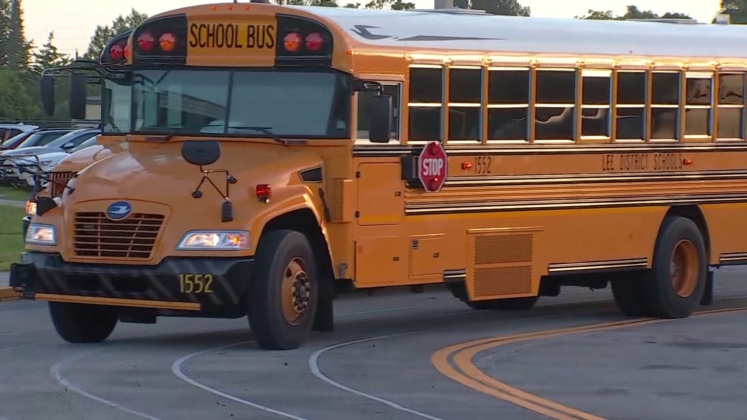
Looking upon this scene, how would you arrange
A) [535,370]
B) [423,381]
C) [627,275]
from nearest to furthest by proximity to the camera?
[423,381]
[535,370]
[627,275]

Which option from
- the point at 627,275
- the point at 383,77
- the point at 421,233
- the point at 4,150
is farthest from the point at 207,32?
the point at 4,150

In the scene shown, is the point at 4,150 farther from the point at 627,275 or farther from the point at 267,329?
the point at 267,329

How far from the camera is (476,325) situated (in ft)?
45.8

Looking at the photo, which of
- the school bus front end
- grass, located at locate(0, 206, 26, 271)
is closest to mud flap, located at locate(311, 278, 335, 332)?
the school bus front end

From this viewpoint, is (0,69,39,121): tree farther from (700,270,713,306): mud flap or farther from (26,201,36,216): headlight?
(26,201,36,216): headlight

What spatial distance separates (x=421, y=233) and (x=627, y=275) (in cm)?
324

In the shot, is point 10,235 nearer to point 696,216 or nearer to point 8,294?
point 8,294

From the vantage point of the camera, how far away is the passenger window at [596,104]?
551 inches

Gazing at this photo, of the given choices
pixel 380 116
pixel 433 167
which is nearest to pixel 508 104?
pixel 433 167

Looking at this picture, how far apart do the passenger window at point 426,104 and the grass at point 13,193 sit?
21797mm

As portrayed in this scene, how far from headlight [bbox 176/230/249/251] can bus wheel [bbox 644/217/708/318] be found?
17.6 feet

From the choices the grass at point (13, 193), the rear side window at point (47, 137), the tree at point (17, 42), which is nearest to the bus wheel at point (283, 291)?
the grass at point (13, 193)

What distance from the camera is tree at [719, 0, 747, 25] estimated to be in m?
80.8

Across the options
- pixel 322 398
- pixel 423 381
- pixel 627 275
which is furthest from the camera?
pixel 627 275
